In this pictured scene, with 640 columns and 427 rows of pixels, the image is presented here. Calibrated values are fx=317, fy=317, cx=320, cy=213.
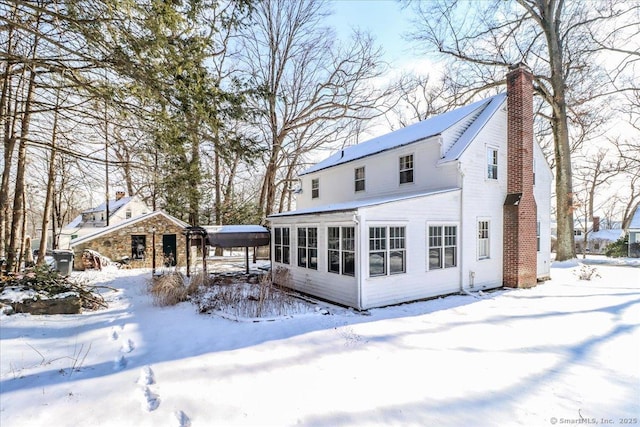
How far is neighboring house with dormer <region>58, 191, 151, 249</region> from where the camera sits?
3025cm

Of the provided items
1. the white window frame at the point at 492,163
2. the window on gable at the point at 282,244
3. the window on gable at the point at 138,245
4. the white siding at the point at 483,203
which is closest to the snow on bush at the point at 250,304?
the window on gable at the point at 282,244

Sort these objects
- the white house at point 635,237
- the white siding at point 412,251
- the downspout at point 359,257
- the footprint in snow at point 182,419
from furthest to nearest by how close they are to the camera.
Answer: the white house at point 635,237 → the white siding at point 412,251 → the downspout at point 359,257 → the footprint in snow at point 182,419

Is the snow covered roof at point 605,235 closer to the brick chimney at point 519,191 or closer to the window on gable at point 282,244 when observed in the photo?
the brick chimney at point 519,191

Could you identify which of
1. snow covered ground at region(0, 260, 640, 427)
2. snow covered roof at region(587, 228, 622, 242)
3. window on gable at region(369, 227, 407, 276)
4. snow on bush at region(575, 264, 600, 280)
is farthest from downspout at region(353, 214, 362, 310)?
snow covered roof at region(587, 228, 622, 242)

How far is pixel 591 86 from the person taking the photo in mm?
19500

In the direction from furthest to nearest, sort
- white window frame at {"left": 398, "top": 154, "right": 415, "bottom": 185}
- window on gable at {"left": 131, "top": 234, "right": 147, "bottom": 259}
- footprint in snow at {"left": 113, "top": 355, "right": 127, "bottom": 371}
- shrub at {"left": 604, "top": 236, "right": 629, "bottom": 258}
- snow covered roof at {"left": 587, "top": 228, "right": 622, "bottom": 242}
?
snow covered roof at {"left": 587, "top": 228, "right": 622, "bottom": 242}, shrub at {"left": 604, "top": 236, "right": 629, "bottom": 258}, window on gable at {"left": 131, "top": 234, "right": 147, "bottom": 259}, white window frame at {"left": 398, "top": 154, "right": 415, "bottom": 185}, footprint in snow at {"left": 113, "top": 355, "right": 127, "bottom": 371}

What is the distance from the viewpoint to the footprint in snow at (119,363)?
196 inches

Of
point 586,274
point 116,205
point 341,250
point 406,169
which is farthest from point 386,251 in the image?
point 116,205

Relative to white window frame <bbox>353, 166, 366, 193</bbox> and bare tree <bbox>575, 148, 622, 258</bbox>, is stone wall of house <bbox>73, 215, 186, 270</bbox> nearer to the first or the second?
white window frame <bbox>353, 166, 366, 193</bbox>

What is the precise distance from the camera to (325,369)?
4977 mm

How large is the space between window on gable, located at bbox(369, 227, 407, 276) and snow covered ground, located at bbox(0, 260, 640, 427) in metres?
1.30

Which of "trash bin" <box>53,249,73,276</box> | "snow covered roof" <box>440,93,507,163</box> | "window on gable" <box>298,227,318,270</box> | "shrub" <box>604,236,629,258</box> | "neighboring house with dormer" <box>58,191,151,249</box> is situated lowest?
"shrub" <box>604,236,629,258</box>

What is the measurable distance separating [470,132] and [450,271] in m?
5.15

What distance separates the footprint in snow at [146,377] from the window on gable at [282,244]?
25.7 feet
